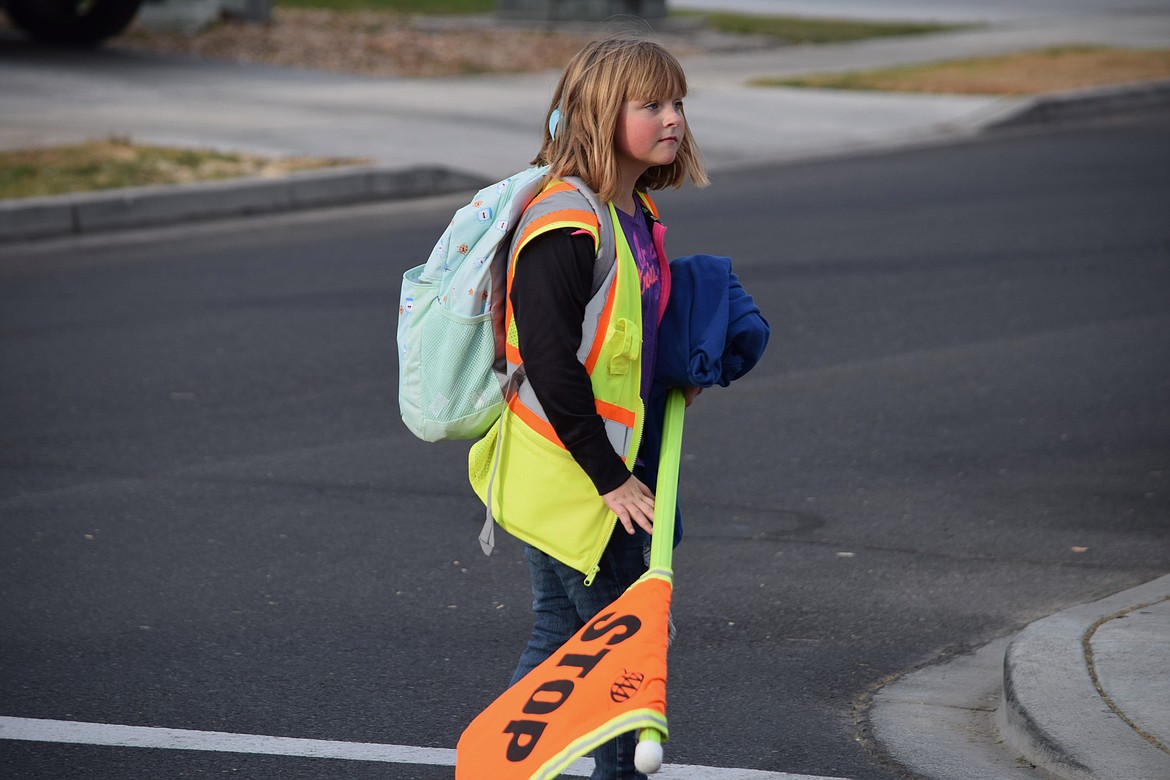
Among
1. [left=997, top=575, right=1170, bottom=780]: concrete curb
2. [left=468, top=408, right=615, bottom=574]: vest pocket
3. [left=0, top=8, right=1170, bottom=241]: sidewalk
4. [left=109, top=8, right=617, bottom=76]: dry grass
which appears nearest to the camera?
[left=468, top=408, right=615, bottom=574]: vest pocket

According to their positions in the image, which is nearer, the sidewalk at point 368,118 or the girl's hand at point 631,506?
the girl's hand at point 631,506

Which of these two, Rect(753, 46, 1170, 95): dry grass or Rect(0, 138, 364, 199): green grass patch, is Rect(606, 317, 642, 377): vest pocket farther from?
Rect(753, 46, 1170, 95): dry grass

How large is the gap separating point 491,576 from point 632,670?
86.2 inches

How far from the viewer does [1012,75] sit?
18078 millimetres

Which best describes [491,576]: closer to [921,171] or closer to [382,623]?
[382,623]

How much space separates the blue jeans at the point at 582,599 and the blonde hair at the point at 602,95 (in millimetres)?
730

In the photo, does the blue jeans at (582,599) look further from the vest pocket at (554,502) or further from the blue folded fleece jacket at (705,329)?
the blue folded fleece jacket at (705,329)

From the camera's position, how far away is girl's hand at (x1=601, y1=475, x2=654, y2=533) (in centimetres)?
299

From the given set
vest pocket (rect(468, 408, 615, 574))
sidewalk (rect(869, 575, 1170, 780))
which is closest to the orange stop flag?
vest pocket (rect(468, 408, 615, 574))

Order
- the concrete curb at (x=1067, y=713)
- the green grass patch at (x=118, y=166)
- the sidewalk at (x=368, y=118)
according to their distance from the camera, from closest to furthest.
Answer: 1. the concrete curb at (x=1067, y=713)
2. the green grass patch at (x=118, y=166)
3. the sidewalk at (x=368, y=118)

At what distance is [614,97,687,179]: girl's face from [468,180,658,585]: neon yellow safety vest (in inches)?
5.0

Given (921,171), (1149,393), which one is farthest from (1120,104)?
(1149,393)

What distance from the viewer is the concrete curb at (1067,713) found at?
140 inches

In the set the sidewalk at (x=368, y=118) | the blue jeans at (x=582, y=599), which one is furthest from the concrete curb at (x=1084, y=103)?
the blue jeans at (x=582, y=599)
